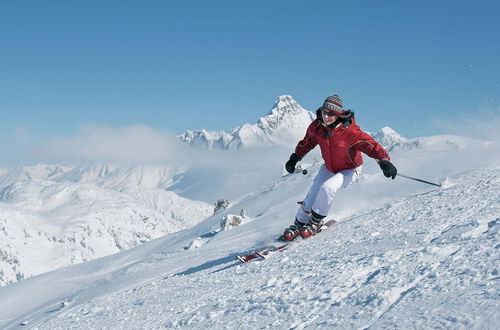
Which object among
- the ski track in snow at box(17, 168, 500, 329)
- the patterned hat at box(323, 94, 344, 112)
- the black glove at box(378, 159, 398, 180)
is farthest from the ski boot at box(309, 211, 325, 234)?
the patterned hat at box(323, 94, 344, 112)

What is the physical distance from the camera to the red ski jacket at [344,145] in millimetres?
8031

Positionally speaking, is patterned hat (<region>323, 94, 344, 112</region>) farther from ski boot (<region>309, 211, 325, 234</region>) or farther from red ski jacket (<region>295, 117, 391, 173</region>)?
ski boot (<region>309, 211, 325, 234</region>)

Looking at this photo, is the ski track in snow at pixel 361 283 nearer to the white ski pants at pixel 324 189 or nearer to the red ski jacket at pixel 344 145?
the white ski pants at pixel 324 189

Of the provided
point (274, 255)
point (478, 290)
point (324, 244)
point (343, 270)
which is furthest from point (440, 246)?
point (274, 255)

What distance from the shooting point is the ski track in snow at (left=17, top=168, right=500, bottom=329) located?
12.6 feet

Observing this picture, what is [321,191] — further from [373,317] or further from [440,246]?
[373,317]

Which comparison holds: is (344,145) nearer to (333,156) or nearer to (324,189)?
(333,156)

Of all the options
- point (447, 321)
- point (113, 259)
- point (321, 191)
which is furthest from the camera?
point (113, 259)

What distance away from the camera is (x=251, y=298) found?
5.39m

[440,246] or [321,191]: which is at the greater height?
[321,191]

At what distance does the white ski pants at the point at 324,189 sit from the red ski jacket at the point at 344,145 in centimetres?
16

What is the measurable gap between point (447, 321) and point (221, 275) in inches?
178

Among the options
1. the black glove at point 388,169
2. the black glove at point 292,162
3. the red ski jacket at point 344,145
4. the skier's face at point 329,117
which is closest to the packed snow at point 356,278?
the black glove at point 388,169

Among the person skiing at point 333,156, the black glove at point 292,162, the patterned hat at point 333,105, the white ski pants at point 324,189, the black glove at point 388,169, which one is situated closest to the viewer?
the black glove at point 388,169
